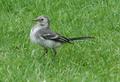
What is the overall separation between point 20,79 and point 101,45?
8.11 feet

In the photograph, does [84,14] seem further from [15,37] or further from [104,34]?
[15,37]

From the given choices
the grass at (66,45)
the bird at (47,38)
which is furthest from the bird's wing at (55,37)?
the grass at (66,45)

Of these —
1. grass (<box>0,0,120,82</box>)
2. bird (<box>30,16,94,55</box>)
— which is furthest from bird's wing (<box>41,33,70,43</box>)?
grass (<box>0,0,120,82</box>)

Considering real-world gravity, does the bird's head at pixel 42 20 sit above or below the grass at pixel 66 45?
above

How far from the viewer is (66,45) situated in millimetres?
9719

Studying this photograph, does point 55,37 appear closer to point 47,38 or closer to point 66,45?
point 47,38

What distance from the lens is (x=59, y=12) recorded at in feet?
36.9

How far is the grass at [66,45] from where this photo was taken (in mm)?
8305

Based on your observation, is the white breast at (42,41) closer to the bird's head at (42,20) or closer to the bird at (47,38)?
the bird at (47,38)

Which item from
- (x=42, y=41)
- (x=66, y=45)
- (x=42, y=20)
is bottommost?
(x=66, y=45)

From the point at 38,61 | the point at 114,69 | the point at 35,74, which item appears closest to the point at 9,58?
the point at 38,61

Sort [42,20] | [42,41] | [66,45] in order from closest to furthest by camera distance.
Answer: [42,41] < [42,20] < [66,45]

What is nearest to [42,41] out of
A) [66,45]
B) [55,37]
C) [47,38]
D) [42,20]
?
[47,38]

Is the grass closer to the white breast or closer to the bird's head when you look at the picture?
the white breast
